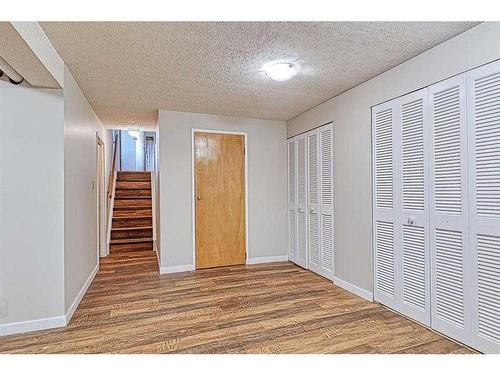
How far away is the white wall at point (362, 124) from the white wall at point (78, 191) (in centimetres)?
270

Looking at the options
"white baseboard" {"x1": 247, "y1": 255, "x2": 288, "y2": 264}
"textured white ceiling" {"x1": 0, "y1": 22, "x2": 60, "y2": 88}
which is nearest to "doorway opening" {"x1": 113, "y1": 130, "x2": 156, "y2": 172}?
"white baseboard" {"x1": 247, "y1": 255, "x2": 288, "y2": 264}

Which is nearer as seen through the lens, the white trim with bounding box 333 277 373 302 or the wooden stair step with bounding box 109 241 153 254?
the white trim with bounding box 333 277 373 302

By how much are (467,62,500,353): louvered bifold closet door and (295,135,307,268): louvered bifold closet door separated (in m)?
2.15

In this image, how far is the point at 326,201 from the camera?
3426 mm

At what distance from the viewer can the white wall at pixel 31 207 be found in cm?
211

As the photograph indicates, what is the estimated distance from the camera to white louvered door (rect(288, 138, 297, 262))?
414 centimetres

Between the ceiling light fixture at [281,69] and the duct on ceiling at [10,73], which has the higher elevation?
the ceiling light fixture at [281,69]

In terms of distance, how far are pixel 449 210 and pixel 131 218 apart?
515cm

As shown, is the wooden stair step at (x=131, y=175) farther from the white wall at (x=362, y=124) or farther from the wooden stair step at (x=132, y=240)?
the white wall at (x=362, y=124)

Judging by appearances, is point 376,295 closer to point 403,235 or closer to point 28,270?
point 403,235

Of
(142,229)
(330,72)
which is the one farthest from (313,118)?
(142,229)

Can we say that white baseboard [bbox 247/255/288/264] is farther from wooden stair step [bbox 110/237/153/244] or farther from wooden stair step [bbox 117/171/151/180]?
wooden stair step [bbox 117/171/151/180]

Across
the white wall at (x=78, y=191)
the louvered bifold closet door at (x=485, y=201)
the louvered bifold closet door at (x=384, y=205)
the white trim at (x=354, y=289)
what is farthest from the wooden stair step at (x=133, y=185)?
the louvered bifold closet door at (x=485, y=201)

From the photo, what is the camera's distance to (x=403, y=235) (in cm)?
237
